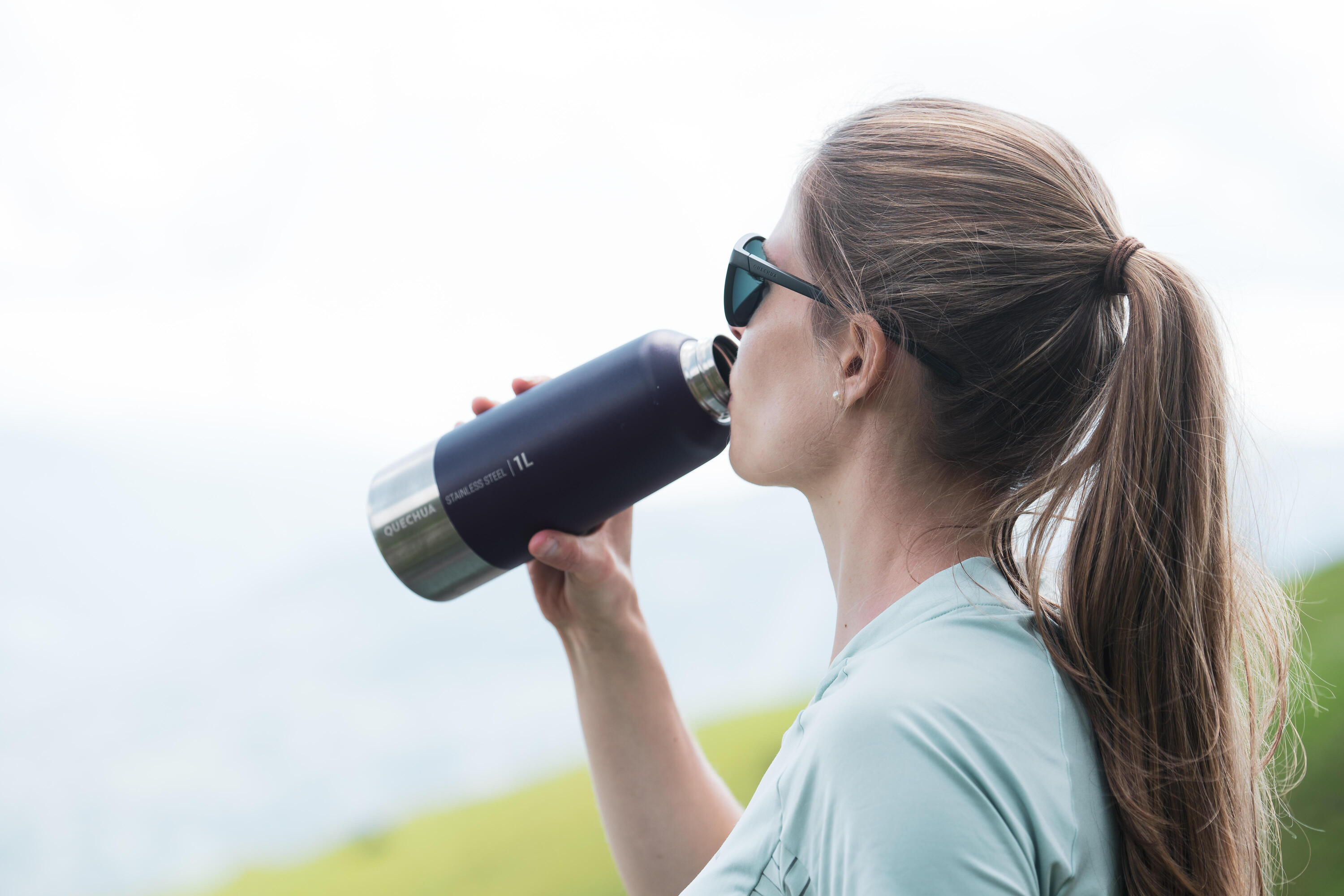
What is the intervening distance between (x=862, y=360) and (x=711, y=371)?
6.1 inches

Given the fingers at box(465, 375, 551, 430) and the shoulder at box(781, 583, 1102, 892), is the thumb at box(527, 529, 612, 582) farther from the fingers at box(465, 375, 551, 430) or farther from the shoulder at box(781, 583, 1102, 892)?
the shoulder at box(781, 583, 1102, 892)

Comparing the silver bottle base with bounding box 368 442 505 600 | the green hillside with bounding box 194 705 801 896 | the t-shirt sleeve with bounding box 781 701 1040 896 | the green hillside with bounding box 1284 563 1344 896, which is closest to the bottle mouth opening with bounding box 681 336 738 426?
the silver bottle base with bounding box 368 442 505 600

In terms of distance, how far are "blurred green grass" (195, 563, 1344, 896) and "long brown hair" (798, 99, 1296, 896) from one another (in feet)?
3.47

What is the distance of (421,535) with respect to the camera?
91 cm

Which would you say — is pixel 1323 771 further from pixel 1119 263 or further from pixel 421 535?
pixel 421 535

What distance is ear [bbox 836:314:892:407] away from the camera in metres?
0.71

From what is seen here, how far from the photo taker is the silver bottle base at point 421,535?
90 cm

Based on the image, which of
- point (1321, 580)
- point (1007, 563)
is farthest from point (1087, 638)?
point (1321, 580)

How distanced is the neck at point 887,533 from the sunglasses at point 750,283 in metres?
0.14

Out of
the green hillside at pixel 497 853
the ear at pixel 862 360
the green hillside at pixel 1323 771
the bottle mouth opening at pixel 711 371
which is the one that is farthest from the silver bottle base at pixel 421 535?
the green hillside at pixel 1323 771

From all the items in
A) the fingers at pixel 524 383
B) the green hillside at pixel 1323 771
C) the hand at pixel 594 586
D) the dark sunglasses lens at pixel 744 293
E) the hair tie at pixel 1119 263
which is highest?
the fingers at pixel 524 383

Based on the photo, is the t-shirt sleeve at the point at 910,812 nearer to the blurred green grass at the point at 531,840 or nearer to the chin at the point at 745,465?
the chin at the point at 745,465

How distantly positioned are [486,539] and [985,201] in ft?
1.68

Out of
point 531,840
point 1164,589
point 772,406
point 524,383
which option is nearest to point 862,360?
point 772,406
